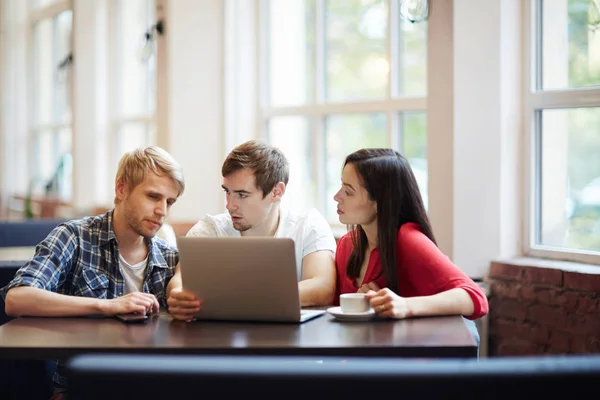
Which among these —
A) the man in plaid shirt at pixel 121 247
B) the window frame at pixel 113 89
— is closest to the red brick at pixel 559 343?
the man in plaid shirt at pixel 121 247

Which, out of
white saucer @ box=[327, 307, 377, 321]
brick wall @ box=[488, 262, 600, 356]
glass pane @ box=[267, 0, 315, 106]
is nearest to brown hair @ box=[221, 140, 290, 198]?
white saucer @ box=[327, 307, 377, 321]

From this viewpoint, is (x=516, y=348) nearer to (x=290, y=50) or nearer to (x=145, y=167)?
(x=145, y=167)

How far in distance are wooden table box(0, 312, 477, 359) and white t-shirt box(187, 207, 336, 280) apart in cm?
57

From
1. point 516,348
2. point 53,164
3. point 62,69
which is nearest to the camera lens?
point 516,348

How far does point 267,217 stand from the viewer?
287cm

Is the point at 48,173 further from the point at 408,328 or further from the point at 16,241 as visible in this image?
the point at 408,328

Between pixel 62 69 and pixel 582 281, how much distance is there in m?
5.80

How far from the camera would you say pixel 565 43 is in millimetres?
3430

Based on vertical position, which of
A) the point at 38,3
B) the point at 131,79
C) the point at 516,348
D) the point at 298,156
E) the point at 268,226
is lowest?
the point at 516,348

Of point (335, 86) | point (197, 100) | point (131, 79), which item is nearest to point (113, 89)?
point (131, 79)

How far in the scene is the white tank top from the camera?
2615 mm

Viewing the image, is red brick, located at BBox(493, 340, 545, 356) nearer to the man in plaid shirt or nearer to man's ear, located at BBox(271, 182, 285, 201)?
man's ear, located at BBox(271, 182, 285, 201)

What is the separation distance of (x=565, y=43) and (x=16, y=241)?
273 cm

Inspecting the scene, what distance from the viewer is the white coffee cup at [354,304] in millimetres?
2229
